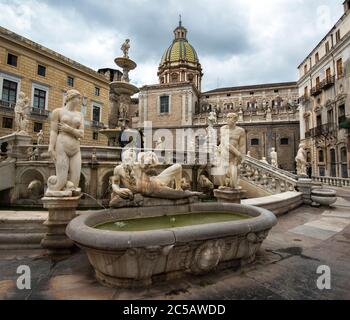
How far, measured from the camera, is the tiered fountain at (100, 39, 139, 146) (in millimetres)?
9641

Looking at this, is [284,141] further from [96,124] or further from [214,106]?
[96,124]

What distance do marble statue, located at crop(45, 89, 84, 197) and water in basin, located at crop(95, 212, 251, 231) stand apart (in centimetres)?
121

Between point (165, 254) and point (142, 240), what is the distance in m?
0.35

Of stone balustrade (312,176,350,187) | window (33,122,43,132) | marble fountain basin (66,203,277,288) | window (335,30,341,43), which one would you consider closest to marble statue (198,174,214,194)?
marble fountain basin (66,203,277,288)

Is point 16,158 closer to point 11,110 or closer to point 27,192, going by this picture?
point 27,192

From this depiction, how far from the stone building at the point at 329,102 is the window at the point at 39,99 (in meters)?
31.4

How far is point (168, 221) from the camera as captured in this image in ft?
12.0

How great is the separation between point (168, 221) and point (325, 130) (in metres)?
25.3

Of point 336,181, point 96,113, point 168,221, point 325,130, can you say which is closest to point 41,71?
point 96,113

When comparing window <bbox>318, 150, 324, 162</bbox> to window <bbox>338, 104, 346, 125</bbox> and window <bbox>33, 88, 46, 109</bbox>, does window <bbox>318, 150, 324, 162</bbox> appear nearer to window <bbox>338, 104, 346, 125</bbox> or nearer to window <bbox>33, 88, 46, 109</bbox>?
window <bbox>338, 104, 346, 125</bbox>

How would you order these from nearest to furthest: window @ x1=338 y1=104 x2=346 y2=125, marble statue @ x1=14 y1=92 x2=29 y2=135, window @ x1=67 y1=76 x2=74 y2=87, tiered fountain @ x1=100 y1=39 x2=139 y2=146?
1. tiered fountain @ x1=100 y1=39 x2=139 y2=146
2. marble statue @ x1=14 y1=92 x2=29 y2=135
3. window @ x1=338 y1=104 x2=346 y2=125
4. window @ x1=67 y1=76 x2=74 y2=87

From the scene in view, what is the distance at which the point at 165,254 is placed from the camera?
2.43 m

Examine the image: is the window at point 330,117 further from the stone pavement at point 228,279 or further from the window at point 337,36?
the stone pavement at point 228,279
